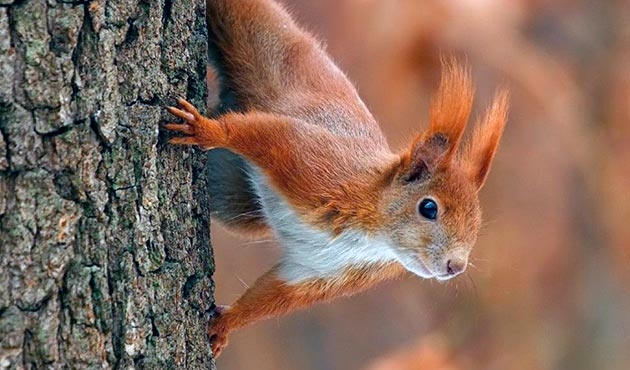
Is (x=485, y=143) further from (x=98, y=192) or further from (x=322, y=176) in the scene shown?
(x=98, y=192)

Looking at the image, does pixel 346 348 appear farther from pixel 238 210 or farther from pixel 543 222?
pixel 238 210

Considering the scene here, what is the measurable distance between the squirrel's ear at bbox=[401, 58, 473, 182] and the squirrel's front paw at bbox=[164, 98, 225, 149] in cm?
54

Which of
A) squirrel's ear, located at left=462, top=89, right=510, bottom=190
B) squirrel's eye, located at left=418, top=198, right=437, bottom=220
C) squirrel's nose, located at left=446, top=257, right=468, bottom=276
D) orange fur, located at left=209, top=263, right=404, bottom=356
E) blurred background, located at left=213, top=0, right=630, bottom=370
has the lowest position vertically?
blurred background, located at left=213, top=0, right=630, bottom=370

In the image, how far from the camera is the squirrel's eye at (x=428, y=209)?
2332 mm

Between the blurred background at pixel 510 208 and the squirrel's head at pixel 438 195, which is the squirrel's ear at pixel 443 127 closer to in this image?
the squirrel's head at pixel 438 195

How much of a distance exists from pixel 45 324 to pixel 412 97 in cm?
351

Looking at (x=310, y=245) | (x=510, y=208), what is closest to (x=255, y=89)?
(x=310, y=245)

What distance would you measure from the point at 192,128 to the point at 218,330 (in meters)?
0.52

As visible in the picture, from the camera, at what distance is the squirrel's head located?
2256mm

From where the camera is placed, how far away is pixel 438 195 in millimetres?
2338

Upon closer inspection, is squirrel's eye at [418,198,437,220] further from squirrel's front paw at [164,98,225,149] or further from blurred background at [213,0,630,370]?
blurred background at [213,0,630,370]

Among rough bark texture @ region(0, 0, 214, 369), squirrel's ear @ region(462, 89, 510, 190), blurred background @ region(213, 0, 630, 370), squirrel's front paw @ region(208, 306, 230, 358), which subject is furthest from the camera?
blurred background @ region(213, 0, 630, 370)

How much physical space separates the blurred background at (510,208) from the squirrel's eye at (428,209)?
7.62 ft

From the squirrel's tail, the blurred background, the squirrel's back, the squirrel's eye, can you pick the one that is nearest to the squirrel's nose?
the squirrel's eye
